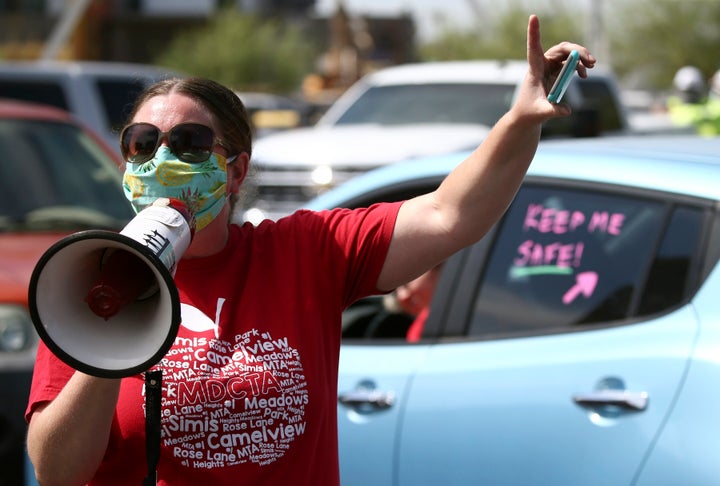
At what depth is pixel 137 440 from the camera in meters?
2.13

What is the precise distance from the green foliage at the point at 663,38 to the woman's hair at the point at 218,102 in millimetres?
36835

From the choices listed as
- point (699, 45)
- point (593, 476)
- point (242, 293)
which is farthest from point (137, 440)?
point (699, 45)

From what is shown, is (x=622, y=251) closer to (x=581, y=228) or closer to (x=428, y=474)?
(x=581, y=228)

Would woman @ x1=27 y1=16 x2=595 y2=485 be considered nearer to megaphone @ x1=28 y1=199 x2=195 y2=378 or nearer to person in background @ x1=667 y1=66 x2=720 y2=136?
megaphone @ x1=28 y1=199 x2=195 y2=378

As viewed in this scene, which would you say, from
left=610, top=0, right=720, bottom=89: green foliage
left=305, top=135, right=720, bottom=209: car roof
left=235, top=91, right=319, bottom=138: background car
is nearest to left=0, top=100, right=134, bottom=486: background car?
left=305, top=135, right=720, bottom=209: car roof

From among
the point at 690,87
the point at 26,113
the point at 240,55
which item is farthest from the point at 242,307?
the point at 240,55

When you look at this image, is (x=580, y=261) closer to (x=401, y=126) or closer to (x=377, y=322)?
(x=377, y=322)

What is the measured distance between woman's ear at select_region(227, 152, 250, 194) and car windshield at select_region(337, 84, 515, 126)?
288 inches

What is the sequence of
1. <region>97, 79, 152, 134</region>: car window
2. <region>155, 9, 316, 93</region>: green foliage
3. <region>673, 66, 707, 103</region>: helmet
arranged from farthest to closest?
1. <region>155, 9, 316, 93</region>: green foliage
2. <region>97, 79, 152, 134</region>: car window
3. <region>673, 66, 707, 103</region>: helmet

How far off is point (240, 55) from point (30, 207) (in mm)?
53524

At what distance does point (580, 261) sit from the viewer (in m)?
3.40

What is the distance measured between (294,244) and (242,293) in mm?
151

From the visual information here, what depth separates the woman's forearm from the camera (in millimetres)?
1940

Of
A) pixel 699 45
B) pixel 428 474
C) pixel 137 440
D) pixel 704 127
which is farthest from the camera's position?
pixel 699 45
